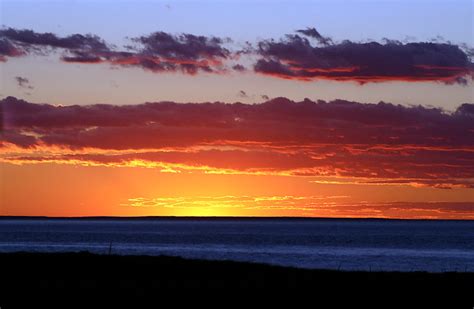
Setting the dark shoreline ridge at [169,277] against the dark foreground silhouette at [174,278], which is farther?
the dark shoreline ridge at [169,277]

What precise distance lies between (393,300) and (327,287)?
3775 millimetres

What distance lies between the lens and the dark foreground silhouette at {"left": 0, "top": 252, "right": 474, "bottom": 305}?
107ft

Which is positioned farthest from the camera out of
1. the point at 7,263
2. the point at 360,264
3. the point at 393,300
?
the point at 360,264

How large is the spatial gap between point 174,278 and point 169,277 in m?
0.41

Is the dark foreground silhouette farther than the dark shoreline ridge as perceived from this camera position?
No

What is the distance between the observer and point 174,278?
3747 cm

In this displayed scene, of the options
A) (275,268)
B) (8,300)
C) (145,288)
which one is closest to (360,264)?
(275,268)

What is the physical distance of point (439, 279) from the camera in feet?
125

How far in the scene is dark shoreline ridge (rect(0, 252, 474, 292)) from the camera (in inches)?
1323

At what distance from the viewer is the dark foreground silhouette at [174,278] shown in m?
32.8

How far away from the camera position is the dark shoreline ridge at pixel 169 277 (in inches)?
1323

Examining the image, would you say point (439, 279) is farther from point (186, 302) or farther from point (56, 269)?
point (56, 269)

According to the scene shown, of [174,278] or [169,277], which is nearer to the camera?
[174,278]

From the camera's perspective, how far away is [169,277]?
3781cm
